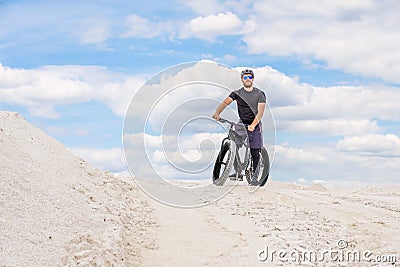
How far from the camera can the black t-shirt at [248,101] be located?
13.2m

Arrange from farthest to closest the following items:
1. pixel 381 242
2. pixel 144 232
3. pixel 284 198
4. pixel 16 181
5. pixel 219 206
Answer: pixel 284 198 < pixel 219 206 < pixel 144 232 < pixel 16 181 < pixel 381 242

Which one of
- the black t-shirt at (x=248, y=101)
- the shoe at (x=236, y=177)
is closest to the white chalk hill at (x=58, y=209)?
the shoe at (x=236, y=177)

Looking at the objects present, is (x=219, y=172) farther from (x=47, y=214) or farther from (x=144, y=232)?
(x=47, y=214)

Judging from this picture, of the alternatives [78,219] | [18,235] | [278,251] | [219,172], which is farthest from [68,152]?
[278,251]

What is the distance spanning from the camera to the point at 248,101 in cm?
1325

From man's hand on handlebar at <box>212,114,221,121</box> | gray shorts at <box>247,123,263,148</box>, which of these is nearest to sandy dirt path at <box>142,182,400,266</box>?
gray shorts at <box>247,123,263,148</box>

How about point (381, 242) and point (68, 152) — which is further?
point (68, 152)

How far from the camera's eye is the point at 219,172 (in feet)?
45.8

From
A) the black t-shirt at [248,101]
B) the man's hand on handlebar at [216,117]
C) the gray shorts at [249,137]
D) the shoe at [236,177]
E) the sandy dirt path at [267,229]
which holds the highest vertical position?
the black t-shirt at [248,101]

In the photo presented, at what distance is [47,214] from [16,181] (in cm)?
107

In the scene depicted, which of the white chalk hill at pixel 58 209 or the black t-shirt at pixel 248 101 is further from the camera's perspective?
the black t-shirt at pixel 248 101

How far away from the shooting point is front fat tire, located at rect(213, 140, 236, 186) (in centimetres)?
1348

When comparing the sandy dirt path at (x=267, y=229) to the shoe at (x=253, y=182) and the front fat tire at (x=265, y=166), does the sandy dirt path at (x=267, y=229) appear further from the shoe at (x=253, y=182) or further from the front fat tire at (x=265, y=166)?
the front fat tire at (x=265, y=166)

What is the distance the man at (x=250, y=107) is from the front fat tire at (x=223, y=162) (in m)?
0.51
